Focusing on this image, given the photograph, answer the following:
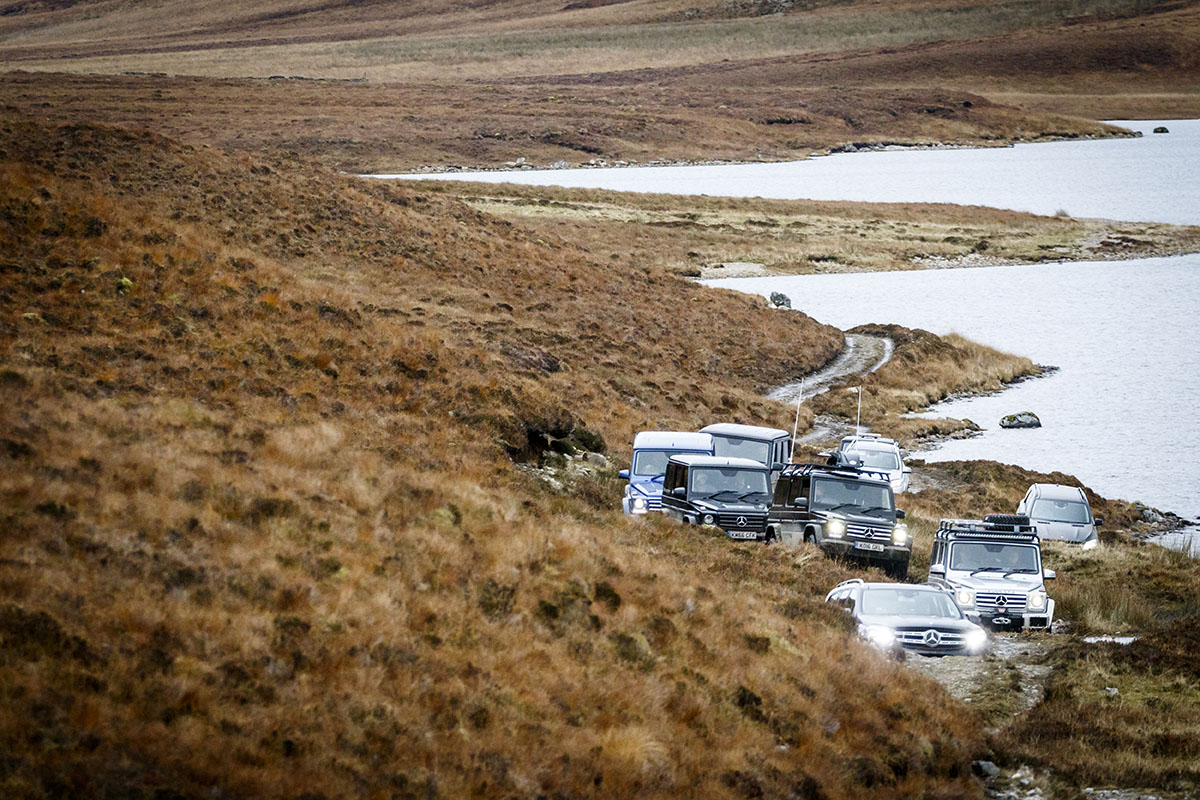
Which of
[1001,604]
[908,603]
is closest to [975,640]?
[908,603]

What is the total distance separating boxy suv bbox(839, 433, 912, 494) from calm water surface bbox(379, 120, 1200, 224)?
238ft

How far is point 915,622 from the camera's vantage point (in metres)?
19.5

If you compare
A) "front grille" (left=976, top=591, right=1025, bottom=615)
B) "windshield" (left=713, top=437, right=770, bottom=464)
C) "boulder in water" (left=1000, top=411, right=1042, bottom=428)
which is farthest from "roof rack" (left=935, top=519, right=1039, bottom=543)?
"boulder in water" (left=1000, top=411, right=1042, bottom=428)

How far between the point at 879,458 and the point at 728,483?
1301 cm

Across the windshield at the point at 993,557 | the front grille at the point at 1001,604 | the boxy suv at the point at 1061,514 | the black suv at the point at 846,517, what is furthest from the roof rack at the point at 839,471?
the boxy suv at the point at 1061,514

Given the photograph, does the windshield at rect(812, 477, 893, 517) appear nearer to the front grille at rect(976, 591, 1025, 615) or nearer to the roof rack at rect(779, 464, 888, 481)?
the roof rack at rect(779, 464, 888, 481)

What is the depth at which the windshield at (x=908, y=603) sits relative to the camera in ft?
65.5

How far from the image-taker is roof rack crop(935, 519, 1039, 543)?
24281mm

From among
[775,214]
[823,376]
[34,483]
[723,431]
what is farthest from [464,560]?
[775,214]

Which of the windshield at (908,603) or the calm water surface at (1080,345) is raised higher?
the windshield at (908,603)

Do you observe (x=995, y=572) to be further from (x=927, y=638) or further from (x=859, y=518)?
(x=927, y=638)

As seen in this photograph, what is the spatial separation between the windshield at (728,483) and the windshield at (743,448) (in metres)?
4.18

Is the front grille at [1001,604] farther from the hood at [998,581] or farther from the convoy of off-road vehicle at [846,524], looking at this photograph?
the hood at [998,581]

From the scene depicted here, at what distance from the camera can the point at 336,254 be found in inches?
1865
